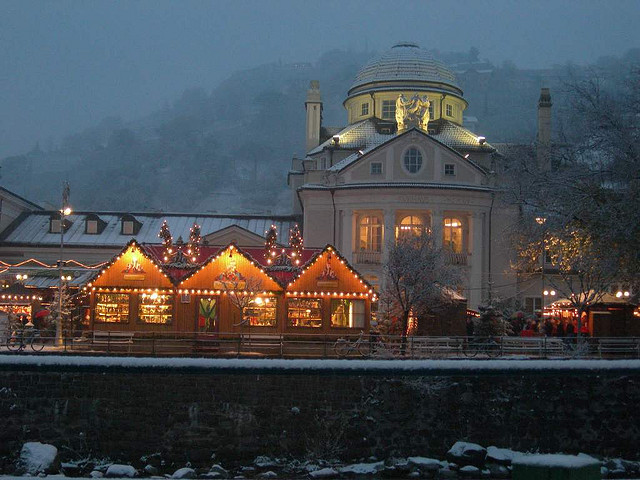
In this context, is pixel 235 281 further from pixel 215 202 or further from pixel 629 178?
pixel 215 202

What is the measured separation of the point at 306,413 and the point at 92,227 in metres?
39.4

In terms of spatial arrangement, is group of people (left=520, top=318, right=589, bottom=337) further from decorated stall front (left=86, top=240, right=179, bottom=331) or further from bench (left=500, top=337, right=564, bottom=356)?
decorated stall front (left=86, top=240, right=179, bottom=331)

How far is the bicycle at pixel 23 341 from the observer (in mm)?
31081

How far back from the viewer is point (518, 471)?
49.6 ft

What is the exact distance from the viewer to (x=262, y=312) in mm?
39469

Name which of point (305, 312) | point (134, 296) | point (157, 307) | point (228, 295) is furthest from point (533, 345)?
point (134, 296)

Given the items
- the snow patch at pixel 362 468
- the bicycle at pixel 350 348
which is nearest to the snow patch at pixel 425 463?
the snow patch at pixel 362 468

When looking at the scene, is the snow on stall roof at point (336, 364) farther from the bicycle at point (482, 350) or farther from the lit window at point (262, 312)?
the lit window at point (262, 312)

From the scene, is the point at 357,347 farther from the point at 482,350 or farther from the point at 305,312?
the point at 305,312

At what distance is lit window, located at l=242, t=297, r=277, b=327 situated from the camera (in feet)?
129

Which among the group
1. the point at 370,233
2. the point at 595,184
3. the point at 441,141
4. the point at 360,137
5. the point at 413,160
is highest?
the point at 360,137

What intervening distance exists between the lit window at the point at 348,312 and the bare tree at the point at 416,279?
79.9 inches

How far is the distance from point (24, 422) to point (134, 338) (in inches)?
332

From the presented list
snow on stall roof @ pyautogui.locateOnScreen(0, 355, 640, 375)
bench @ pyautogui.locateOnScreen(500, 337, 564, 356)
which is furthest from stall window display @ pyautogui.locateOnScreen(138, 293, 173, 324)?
bench @ pyautogui.locateOnScreen(500, 337, 564, 356)
